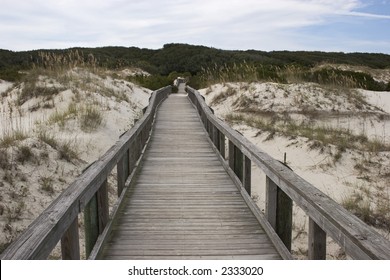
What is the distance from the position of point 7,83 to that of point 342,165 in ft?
49.4

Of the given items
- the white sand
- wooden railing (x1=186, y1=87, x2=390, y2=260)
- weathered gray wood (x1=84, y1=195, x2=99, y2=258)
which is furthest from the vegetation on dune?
wooden railing (x1=186, y1=87, x2=390, y2=260)

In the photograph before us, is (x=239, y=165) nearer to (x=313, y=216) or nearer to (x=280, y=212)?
(x=280, y=212)

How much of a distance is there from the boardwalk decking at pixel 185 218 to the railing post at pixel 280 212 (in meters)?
0.16

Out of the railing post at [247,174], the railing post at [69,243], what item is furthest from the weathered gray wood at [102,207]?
the railing post at [247,174]

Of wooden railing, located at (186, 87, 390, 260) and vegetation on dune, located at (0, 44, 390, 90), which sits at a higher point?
vegetation on dune, located at (0, 44, 390, 90)

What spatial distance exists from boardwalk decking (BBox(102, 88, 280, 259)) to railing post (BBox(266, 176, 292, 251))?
16 cm

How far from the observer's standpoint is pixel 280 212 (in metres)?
4.00

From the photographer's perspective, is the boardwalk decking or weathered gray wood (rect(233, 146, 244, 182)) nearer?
the boardwalk decking

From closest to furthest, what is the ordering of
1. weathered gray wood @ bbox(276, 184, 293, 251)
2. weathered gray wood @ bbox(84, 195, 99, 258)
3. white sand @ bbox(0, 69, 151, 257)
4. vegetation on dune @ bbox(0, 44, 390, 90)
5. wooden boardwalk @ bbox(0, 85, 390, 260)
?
wooden boardwalk @ bbox(0, 85, 390, 260) < weathered gray wood @ bbox(84, 195, 99, 258) < weathered gray wood @ bbox(276, 184, 293, 251) < white sand @ bbox(0, 69, 151, 257) < vegetation on dune @ bbox(0, 44, 390, 90)

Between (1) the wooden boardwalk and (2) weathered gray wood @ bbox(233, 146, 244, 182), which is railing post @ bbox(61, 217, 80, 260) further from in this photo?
(2) weathered gray wood @ bbox(233, 146, 244, 182)

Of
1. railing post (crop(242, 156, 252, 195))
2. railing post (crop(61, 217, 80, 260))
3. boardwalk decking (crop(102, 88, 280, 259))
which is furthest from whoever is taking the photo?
railing post (crop(242, 156, 252, 195))

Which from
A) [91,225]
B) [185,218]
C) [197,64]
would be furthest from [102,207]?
[197,64]

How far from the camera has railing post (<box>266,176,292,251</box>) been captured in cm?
395

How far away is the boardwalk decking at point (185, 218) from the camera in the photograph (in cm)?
385
